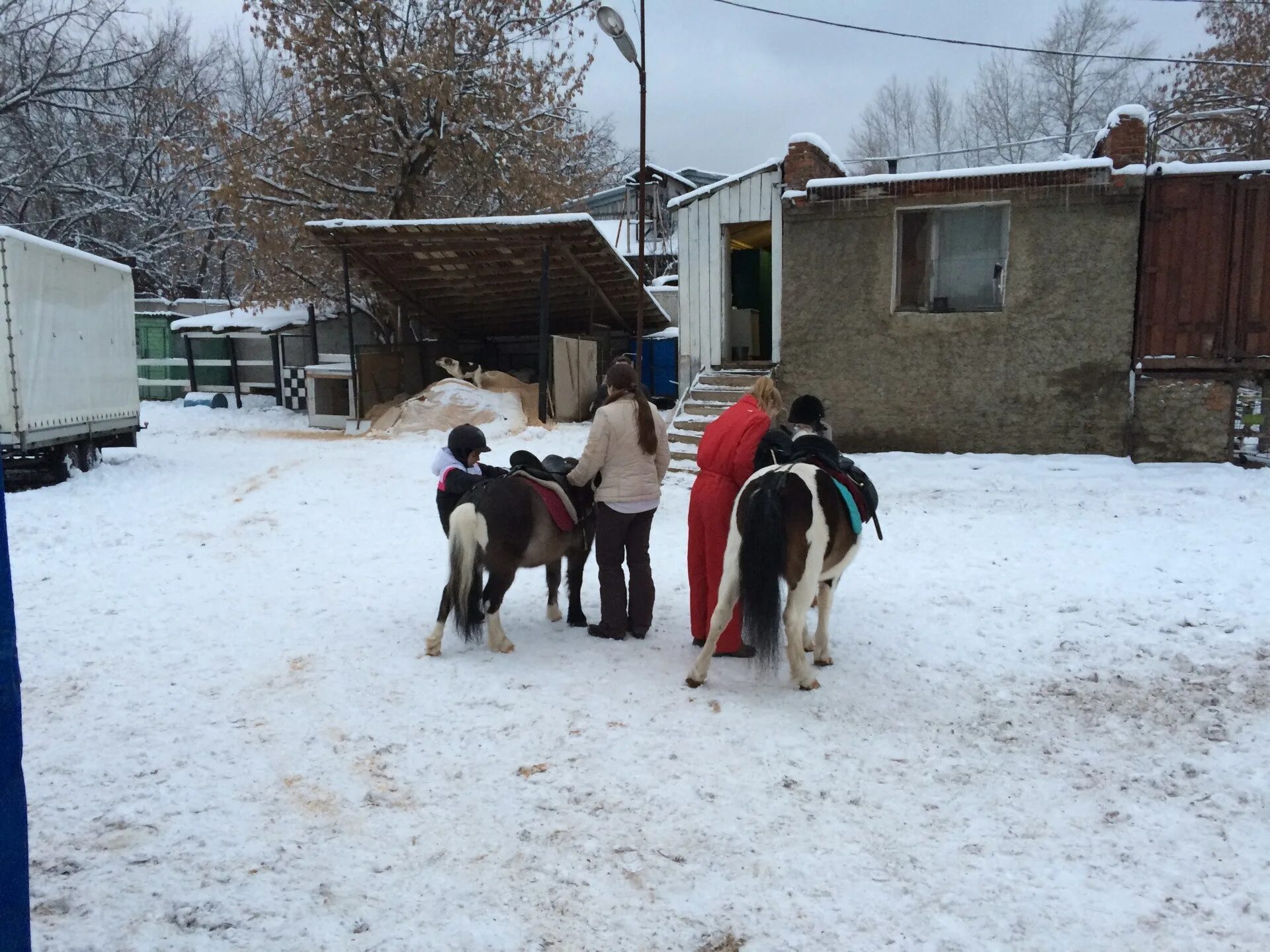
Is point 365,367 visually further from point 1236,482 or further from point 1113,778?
point 1113,778

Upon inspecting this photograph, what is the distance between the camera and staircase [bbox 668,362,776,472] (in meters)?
11.8

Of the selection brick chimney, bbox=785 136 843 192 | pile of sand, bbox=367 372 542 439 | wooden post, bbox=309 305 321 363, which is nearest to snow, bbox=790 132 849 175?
brick chimney, bbox=785 136 843 192

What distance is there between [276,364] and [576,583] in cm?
1736

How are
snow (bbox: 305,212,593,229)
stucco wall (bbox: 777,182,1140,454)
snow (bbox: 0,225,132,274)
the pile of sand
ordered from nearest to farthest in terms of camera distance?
snow (bbox: 0,225,132,274), stucco wall (bbox: 777,182,1140,454), snow (bbox: 305,212,593,229), the pile of sand

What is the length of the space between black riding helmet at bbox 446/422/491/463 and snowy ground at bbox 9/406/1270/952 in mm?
1216

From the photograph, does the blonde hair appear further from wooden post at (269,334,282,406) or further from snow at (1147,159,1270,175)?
wooden post at (269,334,282,406)

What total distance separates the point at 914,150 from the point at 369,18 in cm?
2693

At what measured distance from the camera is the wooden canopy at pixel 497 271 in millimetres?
14164

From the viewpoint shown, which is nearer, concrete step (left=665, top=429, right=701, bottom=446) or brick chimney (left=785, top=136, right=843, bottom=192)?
concrete step (left=665, top=429, right=701, bottom=446)

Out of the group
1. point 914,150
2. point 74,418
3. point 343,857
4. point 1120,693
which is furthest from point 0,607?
point 914,150

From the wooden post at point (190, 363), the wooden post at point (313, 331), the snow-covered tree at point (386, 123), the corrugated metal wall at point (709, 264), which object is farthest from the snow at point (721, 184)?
the wooden post at point (190, 363)

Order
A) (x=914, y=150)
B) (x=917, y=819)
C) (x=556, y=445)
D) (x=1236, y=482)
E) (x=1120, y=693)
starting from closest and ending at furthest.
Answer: (x=917, y=819) → (x=1120, y=693) → (x=1236, y=482) → (x=556, y=445) → (x=914, y=150)

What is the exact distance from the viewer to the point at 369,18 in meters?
18.0

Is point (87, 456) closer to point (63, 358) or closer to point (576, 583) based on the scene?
point (63, 358)
